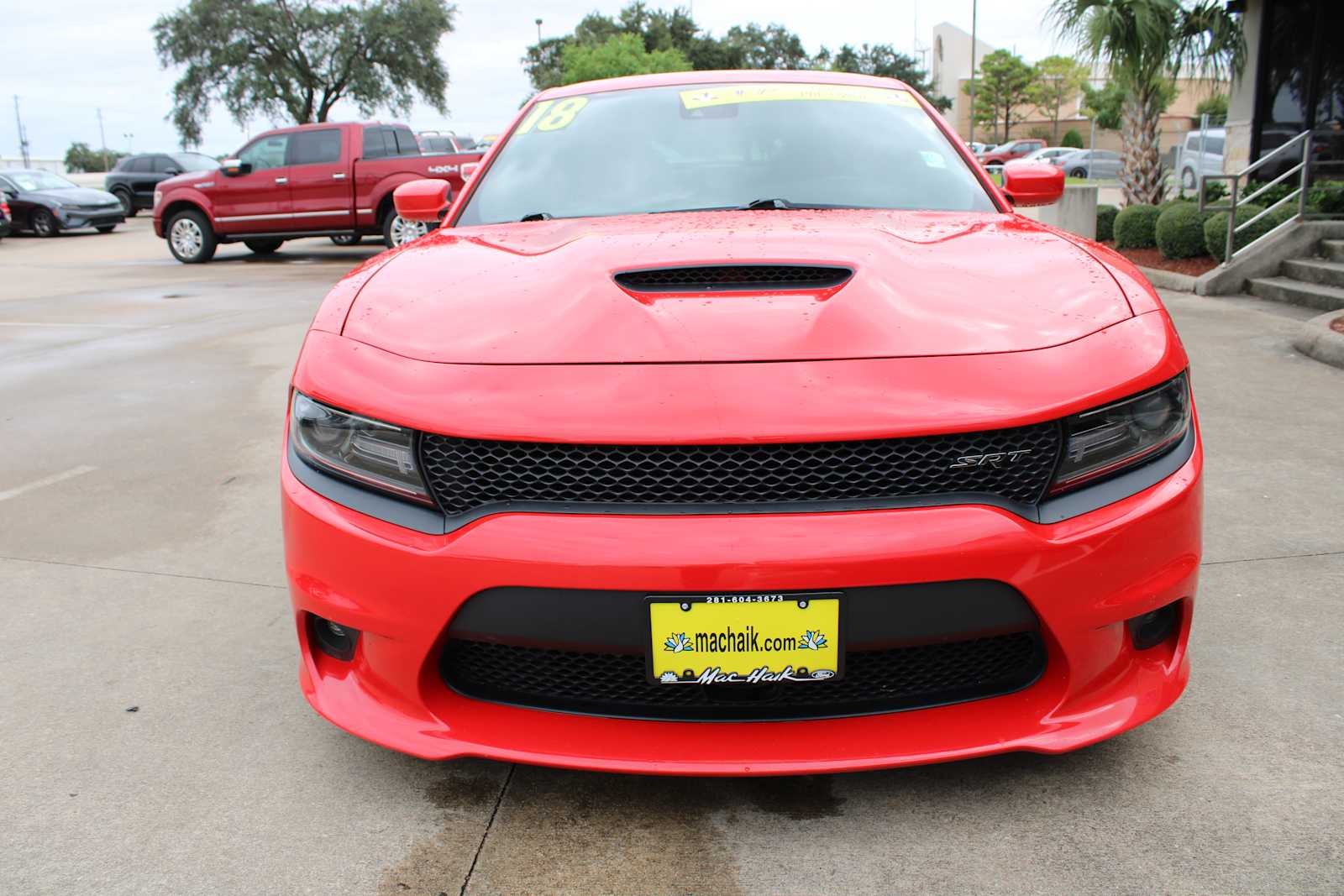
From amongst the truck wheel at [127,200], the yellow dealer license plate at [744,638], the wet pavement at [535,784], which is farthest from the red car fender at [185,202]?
the yellow dealer license plate at [744,638]

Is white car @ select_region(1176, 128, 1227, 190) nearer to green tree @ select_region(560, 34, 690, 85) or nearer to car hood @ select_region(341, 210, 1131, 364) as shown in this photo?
green tree @ select_region(560, 34, 690, 85)

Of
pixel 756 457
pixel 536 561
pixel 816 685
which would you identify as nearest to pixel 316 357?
pixel 536 561

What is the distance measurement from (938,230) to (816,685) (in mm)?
1162

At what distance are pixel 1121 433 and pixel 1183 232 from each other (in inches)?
375

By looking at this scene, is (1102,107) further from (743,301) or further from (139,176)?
(743,301)

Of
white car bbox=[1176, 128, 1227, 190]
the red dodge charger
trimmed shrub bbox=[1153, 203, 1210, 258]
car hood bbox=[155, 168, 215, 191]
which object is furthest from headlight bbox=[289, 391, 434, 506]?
white car bbox=[1176, 128, 1227, 190]

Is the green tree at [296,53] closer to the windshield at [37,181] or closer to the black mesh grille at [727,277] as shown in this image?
the windshield at [37,181]

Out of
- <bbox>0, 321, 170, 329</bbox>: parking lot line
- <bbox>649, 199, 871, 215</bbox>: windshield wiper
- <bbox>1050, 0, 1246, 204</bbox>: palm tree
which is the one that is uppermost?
<bbox>1050, 0, 1246, 204</bbox>: palm tree

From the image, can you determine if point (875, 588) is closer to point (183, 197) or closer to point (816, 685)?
point (816, 685)

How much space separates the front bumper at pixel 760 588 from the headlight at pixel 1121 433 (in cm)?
6

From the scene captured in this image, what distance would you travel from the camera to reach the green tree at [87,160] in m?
79.8

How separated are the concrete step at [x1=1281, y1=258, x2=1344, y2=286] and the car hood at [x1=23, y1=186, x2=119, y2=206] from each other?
21249mm

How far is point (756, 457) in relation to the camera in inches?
68.6

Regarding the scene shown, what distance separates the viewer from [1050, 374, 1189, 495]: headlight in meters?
1.82
